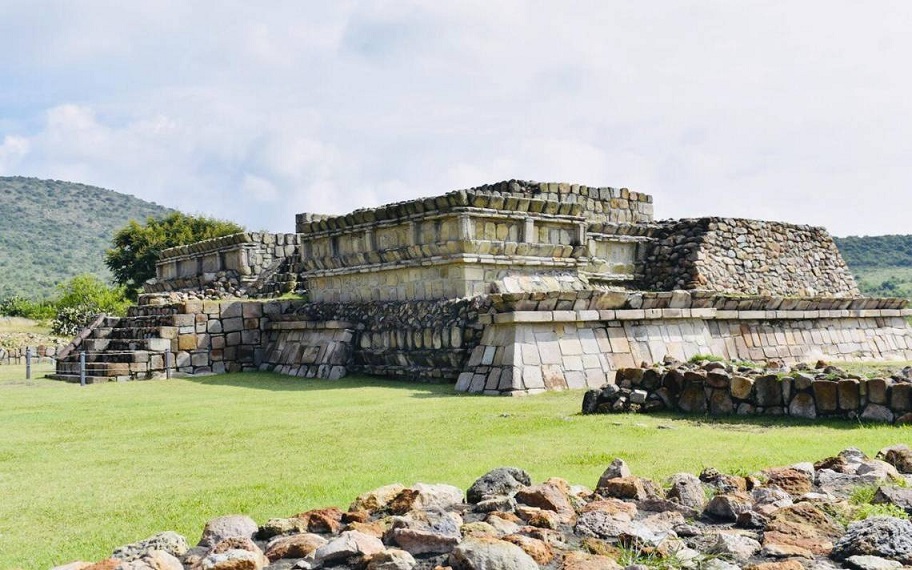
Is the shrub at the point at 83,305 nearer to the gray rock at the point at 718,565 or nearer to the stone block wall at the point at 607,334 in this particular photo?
the stone block wall at the point at 607,334

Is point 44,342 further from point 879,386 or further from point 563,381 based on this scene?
point 879,386

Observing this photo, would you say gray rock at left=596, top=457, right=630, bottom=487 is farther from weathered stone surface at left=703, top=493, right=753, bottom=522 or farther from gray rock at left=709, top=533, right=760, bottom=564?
gray rock at left=709, top=533, right=760, bottom=564

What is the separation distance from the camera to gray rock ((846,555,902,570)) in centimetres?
347

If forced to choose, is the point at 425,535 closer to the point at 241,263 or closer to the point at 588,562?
the point at 588,562

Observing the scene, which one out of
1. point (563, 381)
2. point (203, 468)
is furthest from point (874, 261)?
point (203, 468)

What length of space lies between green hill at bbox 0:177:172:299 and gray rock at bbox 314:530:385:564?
73516mm

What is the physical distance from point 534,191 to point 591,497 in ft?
48.6

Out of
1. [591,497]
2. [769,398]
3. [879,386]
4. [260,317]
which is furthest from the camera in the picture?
[260,317]

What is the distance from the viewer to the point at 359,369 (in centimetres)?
1462

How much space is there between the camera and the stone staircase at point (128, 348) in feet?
52.6

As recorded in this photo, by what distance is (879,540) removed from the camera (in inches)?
144

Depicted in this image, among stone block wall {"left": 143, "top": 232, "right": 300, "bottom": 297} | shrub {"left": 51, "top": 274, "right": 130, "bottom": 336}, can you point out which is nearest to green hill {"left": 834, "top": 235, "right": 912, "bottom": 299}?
shrub {"left": 51, "top": 274, "right": 130, "bottom": 336}

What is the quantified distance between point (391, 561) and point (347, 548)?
9.2 inches

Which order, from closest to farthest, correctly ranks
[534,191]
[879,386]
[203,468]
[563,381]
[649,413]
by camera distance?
[203,468]
[879,386]
[649,413]
[563,381]
[534,191]
